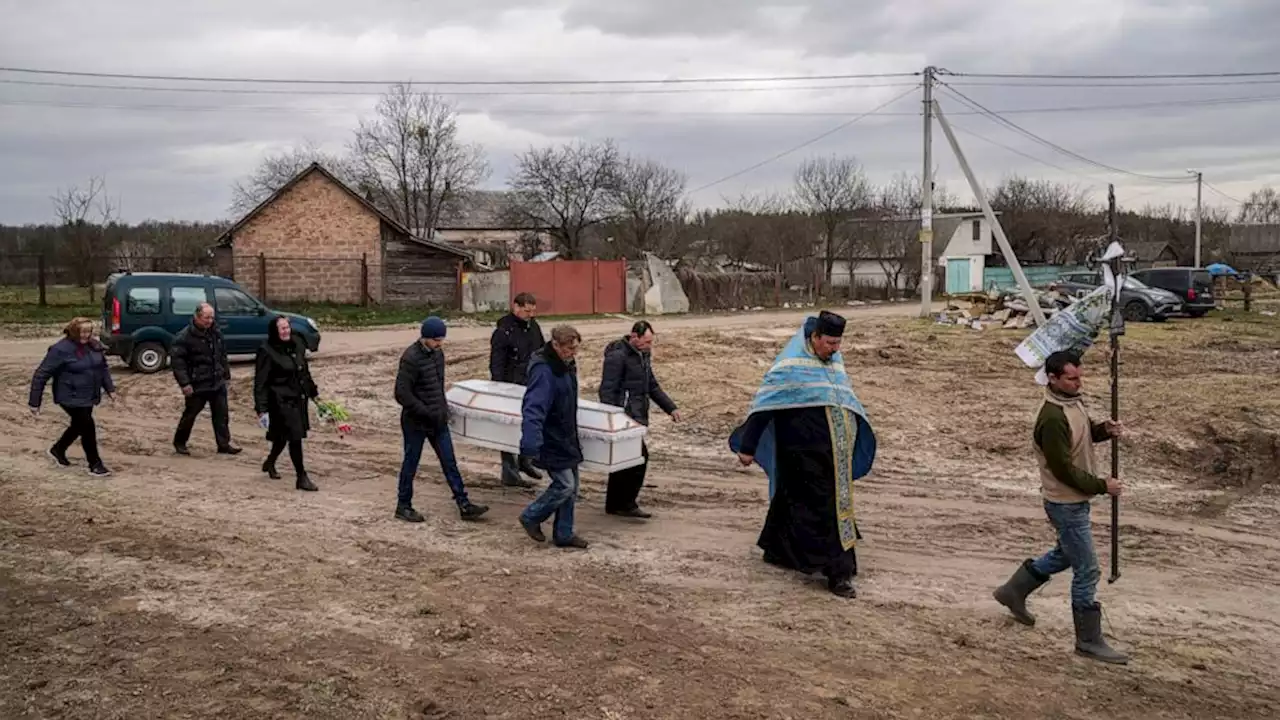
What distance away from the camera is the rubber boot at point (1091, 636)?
5.23m

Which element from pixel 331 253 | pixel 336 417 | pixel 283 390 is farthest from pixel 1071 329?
pixel 331 253

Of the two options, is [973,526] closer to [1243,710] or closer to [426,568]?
[1243,710]

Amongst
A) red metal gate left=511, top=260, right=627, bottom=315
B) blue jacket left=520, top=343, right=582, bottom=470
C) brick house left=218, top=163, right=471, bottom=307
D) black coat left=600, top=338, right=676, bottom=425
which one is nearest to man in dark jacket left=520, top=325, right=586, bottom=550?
blue jacket left=520, top=343, right=582, bottom=470

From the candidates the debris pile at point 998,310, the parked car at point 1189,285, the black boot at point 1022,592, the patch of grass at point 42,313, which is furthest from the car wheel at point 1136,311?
the patch of grass at point 42,313

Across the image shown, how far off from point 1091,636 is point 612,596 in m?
2.73

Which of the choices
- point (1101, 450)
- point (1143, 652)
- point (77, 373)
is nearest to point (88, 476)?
point (77, 373)

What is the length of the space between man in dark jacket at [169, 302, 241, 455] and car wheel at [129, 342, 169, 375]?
7.26 metres

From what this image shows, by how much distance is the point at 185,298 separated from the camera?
17484 mm

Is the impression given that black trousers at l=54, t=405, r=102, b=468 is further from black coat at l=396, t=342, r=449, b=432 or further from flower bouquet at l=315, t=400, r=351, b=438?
black coat at l=396, t=342, r=449, b=432

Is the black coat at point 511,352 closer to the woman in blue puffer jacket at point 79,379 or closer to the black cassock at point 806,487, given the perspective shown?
the black cassock at point 806,487

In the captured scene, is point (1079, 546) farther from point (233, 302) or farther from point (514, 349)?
point (233, 302)

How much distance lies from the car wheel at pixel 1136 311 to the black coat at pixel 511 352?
2383cm

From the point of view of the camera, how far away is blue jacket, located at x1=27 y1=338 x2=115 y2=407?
30.2ft

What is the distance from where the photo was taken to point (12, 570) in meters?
6.38
